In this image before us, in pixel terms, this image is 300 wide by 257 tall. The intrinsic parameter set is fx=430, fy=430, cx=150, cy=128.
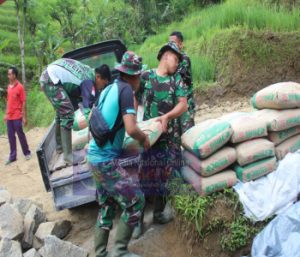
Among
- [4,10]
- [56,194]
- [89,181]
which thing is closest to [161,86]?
[89,181]

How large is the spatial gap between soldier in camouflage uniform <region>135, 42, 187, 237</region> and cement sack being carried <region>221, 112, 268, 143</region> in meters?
0.46

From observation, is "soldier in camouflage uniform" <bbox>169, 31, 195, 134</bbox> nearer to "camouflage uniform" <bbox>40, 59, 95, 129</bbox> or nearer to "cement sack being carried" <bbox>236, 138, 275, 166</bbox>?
"cement sack being carried" <bbox>236, 138, 275, 166</bbox>

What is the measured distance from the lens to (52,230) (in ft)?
13.5

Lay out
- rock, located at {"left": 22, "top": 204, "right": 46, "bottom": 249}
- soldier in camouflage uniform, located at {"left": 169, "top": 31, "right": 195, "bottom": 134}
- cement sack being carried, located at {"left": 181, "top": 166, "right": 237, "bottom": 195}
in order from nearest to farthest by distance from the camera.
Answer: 1. cement sack being carried, located at {"left": 181, "top": 166, "right": 237, "bottom": 195}
2. rock, located at {"left": 22, "top": 204, "right": 46, "bottom": 249}
3. soldier in camouflage uniform, located at {"left": 169, "top": 31, "right": 195, "bottom": 134}

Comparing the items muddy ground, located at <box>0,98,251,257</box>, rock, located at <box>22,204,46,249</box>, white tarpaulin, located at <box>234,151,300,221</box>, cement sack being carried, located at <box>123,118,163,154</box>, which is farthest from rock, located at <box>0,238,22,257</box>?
white tarpaulin, located at <box>234,151,300,221</box>

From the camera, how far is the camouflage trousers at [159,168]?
3762 millimetres

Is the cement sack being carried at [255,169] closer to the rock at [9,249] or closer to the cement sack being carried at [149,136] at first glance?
the cement sack being carried at [149,136]

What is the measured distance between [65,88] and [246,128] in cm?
192

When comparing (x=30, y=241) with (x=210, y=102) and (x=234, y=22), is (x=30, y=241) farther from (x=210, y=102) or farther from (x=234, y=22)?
(x=234, y=22)

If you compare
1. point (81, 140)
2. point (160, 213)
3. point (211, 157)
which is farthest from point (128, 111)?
point (81, 140)

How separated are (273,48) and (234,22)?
1.06m

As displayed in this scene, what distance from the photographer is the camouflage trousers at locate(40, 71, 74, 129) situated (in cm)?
436

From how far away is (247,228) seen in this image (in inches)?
133

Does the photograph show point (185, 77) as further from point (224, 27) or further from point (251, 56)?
point (224, 27)
